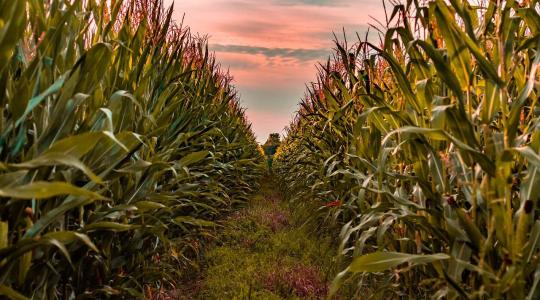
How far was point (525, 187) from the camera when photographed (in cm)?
143

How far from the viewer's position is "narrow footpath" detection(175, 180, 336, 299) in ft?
10.3

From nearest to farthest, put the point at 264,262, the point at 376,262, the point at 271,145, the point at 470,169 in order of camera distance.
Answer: the point at 376,262 < the point at 470,169 < the point at 264,262 < the point at 271,145

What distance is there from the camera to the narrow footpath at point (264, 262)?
3.14 meters

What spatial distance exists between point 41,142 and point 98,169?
0.78ft

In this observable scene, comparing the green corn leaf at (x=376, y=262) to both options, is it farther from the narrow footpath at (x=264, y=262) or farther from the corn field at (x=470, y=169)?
the narrow footpath at (x=264, y=262)

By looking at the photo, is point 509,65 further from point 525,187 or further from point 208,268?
point 208,268

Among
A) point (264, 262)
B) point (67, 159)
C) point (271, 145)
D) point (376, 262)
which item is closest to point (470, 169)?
point (376, 262)

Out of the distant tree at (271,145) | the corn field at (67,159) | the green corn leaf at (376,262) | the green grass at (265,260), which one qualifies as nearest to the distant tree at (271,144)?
the distant tree at (271,145)

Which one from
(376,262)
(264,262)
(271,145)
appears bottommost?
(264,262)

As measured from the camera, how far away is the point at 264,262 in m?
3.97

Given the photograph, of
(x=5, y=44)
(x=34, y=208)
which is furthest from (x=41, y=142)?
(x=5, y=44)

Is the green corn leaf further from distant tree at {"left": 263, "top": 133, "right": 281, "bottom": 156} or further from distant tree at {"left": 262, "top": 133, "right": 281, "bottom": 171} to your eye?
distant tree at {"left": 263, "top": 133, "right": 281, "bottom": 156}

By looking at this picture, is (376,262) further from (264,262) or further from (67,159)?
(264,262)

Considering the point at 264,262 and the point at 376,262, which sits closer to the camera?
the point at 376,262
